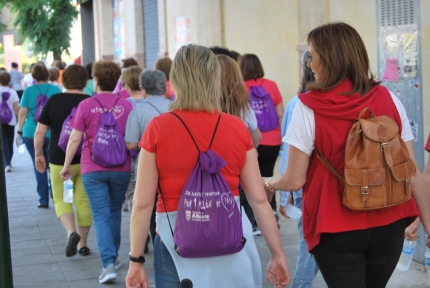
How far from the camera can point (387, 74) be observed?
6.38 m

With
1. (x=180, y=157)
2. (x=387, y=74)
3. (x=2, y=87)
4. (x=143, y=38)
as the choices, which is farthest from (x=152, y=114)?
(x=143, y=38)

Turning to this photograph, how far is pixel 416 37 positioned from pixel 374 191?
3192 mm

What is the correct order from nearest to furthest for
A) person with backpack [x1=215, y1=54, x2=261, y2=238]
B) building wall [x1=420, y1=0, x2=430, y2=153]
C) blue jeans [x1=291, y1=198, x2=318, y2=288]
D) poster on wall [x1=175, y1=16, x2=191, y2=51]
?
1. blue jeans [x1=291, y1=198, x2=318, y2=288]
2. person with backpack [x1=215, y1=54, x2=261, y2=238]
3. building wall [x1=420, y1=0, x2=430, y2=153]
4. poster on wall [x1=175, y1=16, x2=191, y2=51]

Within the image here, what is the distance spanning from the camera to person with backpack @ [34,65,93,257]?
693cm

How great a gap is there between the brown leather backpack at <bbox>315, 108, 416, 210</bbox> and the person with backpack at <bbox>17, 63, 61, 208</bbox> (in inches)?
264

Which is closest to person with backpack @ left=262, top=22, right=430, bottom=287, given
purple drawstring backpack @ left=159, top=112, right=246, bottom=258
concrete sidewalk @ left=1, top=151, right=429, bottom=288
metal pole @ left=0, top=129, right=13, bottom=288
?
purple drawstring backpack @ left=159, top=112, right=246, bottom=258

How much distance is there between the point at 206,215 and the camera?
10.3 ft

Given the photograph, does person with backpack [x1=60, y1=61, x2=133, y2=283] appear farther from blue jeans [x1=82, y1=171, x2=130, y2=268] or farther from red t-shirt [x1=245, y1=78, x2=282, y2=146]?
red t-shirt [x1=245, y1=78, x2=282, y2=146]

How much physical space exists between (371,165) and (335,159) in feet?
0.58

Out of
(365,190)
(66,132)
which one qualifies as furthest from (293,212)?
(66,132)

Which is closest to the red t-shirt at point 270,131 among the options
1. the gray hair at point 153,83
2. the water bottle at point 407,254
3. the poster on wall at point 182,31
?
the gray hair at point 153,83

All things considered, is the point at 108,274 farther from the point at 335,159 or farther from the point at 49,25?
the point at 49,25

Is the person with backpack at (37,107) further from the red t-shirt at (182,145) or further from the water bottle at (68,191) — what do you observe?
the red t-shirt at (182,145)

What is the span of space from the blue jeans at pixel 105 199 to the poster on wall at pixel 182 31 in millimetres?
7153
